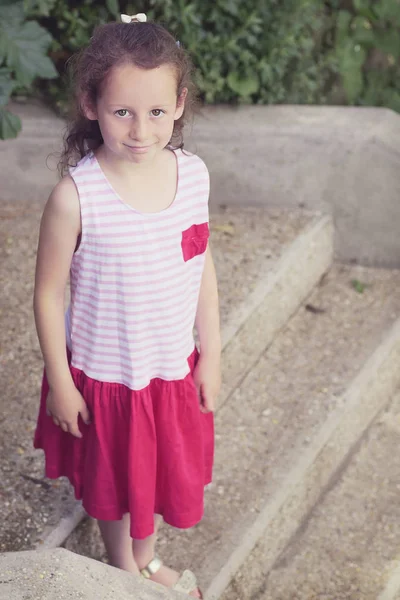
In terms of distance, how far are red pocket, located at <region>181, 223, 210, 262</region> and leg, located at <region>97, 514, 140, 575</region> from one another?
737 millimetres

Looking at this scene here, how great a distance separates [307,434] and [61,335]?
49.0 inches

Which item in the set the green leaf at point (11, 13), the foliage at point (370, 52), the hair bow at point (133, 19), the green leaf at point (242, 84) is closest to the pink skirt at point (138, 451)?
the hair bow at point (133, 19)

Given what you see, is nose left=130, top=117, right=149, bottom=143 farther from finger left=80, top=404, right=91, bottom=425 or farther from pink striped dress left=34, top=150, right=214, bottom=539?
finger left=80, top=404, right=91, bottom=425

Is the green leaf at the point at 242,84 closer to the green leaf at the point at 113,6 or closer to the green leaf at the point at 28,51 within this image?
the green leaf at the point at 113,6

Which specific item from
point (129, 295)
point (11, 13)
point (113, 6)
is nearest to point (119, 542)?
point (129, 295)

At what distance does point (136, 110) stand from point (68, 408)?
2.32 ft

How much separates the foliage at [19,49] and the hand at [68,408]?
116 cm

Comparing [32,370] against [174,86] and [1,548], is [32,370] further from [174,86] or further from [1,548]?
[174,86]

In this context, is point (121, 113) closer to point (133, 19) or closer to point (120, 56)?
point (120, 56)

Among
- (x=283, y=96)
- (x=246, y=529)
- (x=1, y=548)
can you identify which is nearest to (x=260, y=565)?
(x=246, y=529)

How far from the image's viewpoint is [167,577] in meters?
2.35

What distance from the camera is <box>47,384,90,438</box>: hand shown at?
79.7 inches

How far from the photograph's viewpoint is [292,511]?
9.22ft

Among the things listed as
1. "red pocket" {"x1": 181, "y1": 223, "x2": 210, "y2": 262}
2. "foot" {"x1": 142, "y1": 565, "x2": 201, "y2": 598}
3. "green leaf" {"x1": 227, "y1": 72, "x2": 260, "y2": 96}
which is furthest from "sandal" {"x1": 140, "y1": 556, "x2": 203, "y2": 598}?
"green leaf" {"x1": 227, "y1": 72, "x2": 260, "y2": 96}
